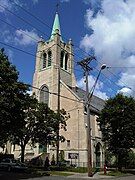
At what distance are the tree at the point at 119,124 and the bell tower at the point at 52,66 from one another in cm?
1666

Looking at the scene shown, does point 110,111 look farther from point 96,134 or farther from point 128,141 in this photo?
point 96,134

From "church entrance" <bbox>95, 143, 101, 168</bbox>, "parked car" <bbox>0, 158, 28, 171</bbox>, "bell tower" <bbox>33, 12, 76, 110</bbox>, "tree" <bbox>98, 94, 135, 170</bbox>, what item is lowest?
"parked car" <bbox>0, 158, 28, 171</bbox>

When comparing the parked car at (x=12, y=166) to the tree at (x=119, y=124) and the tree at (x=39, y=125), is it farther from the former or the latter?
the tree at (x=119, y=124)

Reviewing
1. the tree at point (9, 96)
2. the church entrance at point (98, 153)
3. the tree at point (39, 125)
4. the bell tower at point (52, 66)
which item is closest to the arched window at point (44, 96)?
the bell tower at point (52, 66)

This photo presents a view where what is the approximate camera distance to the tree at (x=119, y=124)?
123 feet

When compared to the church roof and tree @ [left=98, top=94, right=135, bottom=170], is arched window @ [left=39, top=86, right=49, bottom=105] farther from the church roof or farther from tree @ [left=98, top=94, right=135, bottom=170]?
tree @ [left=98, top=94, right=135, bottom=170]

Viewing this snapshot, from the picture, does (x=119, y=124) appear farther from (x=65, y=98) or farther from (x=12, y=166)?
(x=65, y=98)

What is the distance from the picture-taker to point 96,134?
52.4m

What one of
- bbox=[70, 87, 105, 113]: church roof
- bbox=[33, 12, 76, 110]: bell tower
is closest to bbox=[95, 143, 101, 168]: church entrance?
bbox=[70, 87, 105, 113]: church roof

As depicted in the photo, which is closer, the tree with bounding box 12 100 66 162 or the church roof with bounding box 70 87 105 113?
the tree with bounding box 12 100 66 162

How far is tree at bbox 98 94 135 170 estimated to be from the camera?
123 feet

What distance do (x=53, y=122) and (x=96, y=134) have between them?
570 inches

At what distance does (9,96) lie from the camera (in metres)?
24.2

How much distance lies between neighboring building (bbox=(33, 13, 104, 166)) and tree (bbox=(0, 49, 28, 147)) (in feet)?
57.1
